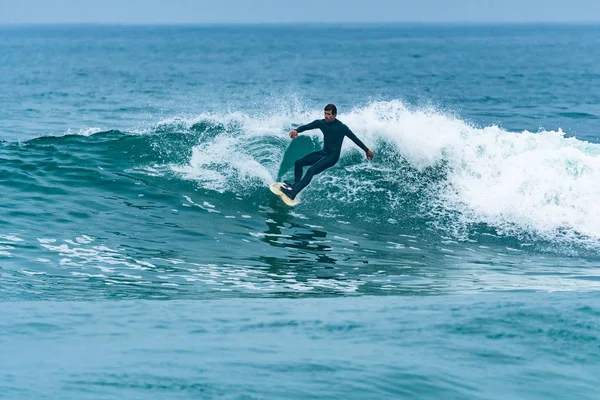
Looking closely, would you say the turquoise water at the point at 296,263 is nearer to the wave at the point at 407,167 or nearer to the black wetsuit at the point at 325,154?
the wave at the point at 407,167

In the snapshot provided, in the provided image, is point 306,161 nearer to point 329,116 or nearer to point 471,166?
point 329,116

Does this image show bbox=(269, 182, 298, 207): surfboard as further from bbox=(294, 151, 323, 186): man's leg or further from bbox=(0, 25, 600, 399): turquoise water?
bbox=(294, 151, 323, 186): man's leg

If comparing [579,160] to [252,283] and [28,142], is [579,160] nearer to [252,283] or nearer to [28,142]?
[252,283]

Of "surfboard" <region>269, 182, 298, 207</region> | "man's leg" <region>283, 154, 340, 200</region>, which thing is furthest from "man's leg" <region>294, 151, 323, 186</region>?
"surfboard" <region>269, 182, 298, 207</region>

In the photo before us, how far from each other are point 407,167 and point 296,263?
5875 millimetres

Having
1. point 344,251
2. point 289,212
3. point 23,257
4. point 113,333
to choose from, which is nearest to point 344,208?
point 289,212

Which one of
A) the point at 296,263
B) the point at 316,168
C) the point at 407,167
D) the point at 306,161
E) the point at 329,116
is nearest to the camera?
the point at 296,263

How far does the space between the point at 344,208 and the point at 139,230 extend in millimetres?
4014

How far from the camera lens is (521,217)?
1486 cm

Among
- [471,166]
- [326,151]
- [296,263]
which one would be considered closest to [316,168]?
[326,151]

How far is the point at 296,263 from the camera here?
12.4m

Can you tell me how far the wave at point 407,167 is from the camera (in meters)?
15.1

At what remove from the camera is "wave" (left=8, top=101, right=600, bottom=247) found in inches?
595

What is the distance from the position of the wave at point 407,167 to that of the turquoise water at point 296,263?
53 millimetres
